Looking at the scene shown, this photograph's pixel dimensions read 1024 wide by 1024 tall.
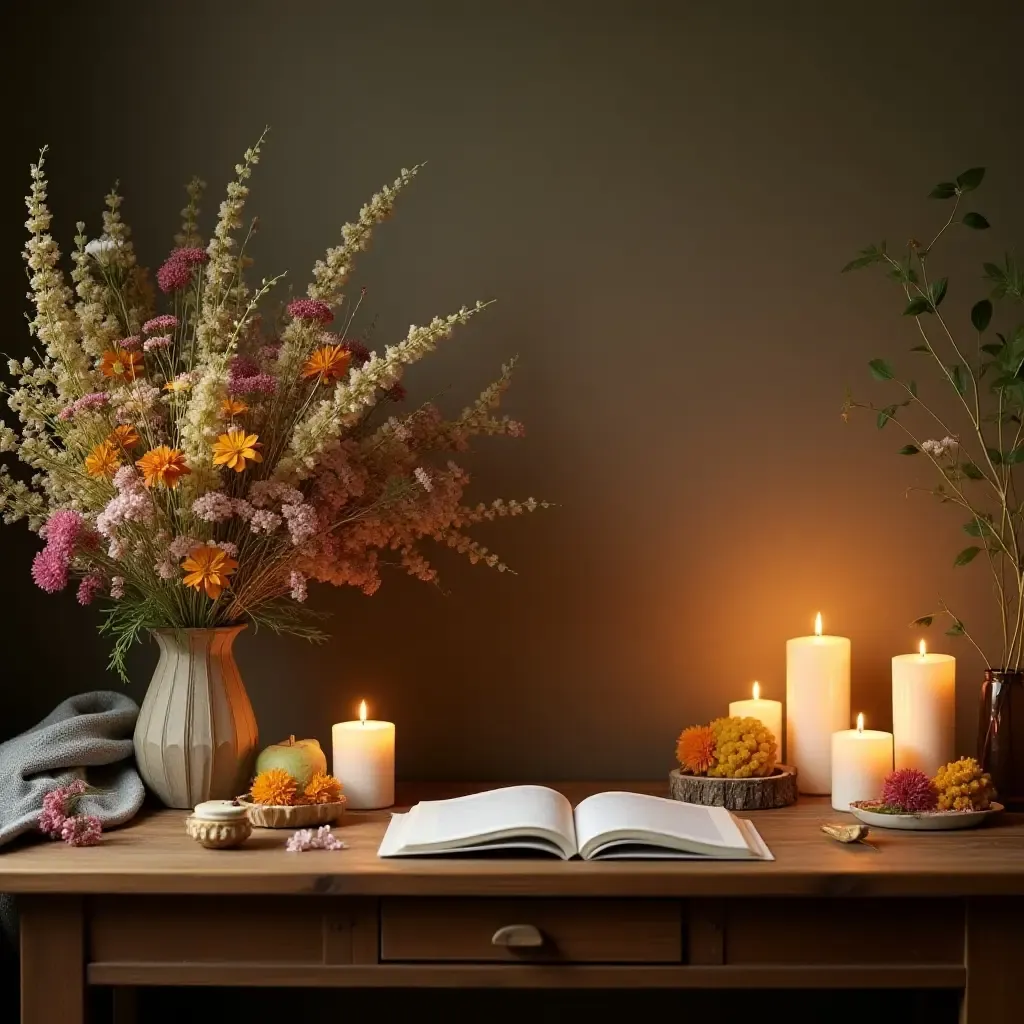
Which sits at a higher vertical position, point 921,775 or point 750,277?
point 750,277

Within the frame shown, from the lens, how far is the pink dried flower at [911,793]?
163 centimetres

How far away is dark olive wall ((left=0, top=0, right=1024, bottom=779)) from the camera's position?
200 centimetres

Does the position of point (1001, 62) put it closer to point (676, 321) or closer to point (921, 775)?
point (676, 321)

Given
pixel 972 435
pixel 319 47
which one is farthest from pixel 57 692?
pixel 972 435

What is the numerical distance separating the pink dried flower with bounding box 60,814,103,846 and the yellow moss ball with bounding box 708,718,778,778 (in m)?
0.84

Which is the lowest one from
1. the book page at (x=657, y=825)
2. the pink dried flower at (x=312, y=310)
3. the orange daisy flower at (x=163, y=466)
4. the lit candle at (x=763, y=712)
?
the book page at (x=657, y=825)

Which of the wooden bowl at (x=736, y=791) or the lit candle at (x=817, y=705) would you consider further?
the lit candle at (x=817, y=705)

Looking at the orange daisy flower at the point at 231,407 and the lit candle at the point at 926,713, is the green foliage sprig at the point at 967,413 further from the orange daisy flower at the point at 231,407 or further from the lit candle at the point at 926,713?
the orange daisy flower at the point at 231,407

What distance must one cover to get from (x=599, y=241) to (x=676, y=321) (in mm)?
180

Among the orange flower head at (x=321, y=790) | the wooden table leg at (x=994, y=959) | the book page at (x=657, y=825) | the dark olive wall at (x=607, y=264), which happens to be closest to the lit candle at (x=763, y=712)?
the dark olive wall at (x=607, y=264)

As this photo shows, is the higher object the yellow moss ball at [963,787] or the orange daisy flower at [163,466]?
the orange daisy flower at [163,466]

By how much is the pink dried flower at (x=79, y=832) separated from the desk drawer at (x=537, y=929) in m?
0.38

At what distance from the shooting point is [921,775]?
166cm

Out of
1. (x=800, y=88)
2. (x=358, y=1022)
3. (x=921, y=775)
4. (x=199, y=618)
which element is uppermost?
(x=800, y=88)
